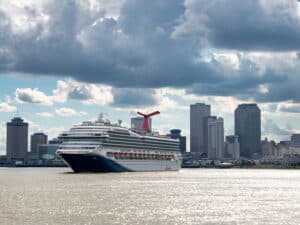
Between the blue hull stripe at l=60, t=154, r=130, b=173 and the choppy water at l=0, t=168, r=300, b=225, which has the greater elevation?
the blue hull stripe at l=60, t=154, r=130, b=173

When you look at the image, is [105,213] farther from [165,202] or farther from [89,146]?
[89,146]

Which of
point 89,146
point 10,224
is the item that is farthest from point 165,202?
point 89,146

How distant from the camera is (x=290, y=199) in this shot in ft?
346

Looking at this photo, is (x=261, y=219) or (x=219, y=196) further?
(x=219, y=196)

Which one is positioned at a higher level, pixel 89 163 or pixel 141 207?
pixel 89 163

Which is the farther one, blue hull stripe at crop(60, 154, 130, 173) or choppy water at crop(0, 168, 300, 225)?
blue hull stripe at crop(60, 154, 130, 173)

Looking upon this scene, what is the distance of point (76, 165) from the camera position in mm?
186375

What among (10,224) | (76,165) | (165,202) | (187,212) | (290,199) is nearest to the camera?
(10,224)

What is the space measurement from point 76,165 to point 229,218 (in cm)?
11572

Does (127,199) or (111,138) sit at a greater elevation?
(111,138)

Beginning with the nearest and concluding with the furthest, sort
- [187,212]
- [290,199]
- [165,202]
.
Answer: [187,212] < [165,202] < [290,199]

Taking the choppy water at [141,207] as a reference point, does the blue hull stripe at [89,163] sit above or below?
above

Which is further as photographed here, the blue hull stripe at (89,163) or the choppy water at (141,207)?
the blue hull stripe at (89,163)

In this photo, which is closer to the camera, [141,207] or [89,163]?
[141,207]
